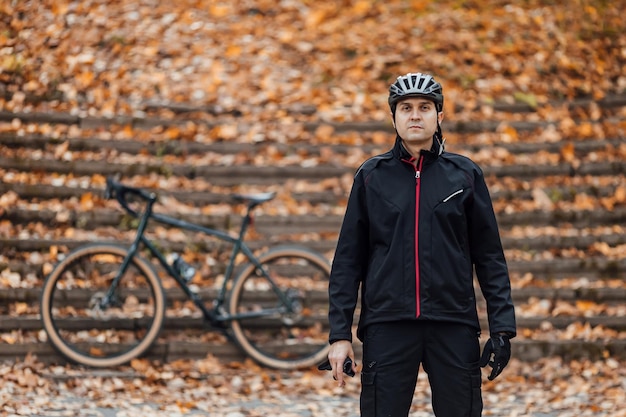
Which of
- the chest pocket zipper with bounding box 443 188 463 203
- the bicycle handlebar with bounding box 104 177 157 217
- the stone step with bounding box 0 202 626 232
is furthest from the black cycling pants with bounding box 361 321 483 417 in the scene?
the stone step with bounding box 0 202 626 232

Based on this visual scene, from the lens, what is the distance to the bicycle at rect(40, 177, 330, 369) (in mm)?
6230

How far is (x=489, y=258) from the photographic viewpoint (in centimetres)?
328

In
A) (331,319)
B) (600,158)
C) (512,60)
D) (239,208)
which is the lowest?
(331,319)

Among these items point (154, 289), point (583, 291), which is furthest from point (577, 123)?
point (154, 289)

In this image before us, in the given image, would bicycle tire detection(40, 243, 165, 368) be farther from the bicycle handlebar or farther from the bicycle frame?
the bicycle handlebar

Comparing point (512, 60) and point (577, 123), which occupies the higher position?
point (512, 60)

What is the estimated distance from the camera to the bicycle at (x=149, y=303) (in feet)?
20.4

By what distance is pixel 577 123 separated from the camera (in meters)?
8.98

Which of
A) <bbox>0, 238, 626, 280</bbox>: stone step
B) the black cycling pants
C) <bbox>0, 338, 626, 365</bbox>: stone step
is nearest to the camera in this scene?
the black cycling pants

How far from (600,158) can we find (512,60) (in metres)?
2.05

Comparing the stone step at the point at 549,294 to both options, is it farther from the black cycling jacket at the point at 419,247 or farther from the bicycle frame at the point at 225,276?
the black cycling jacket at the point at 419,247

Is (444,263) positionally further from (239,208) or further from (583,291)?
(239,208)

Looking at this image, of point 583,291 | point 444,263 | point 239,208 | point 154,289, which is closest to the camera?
point 444,263

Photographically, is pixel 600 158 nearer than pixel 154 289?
No
